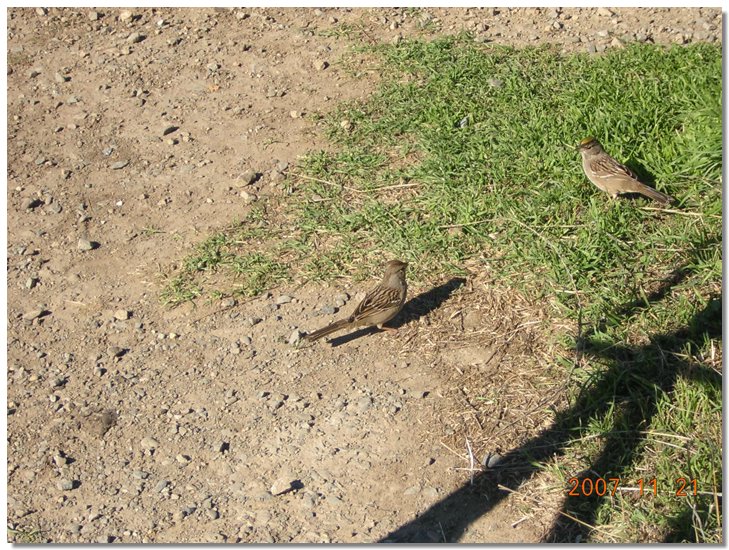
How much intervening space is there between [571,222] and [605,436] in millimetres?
2420

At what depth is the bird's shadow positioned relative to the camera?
24.3 ft

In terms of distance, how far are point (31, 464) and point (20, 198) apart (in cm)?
342

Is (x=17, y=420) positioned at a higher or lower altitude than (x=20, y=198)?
lower

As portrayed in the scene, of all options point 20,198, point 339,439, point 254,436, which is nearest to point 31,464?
point 254,436

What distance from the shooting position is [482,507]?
19.5 ft

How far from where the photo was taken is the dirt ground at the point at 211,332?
19.8 feet

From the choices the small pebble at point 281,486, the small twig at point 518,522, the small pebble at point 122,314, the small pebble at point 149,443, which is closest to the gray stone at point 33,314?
the small pebble at point 122,314

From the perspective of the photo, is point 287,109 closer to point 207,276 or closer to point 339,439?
point 207,276

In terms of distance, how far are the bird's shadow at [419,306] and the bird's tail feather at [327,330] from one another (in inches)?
8.0

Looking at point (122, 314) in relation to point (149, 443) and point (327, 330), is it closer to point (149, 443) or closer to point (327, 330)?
point (149, 443)

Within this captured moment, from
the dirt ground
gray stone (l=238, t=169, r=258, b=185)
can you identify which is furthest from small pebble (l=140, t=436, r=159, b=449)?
Answer: gray stone (l=238, t=169, r=258, b=185)
